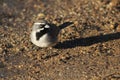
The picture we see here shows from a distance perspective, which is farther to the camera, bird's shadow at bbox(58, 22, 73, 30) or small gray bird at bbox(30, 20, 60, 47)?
bird's shadow at bbox(58, 22, 73, 30)

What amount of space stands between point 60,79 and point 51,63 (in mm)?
565

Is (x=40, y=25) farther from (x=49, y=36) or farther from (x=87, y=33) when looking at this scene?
(x=87, y=33)

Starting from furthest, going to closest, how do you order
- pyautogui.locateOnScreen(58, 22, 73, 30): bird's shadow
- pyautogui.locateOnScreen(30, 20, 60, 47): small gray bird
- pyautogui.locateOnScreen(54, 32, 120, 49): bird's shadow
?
1. pyautogui.locateOnScreen(58, 22, 73, 30): bird's shadow
2. pyautogui.locateOnScreen(54, 32, 120, 49): bird's shadow
3. pyautogui.locateOnScreen(30, 20, 60, 47): small gray bird

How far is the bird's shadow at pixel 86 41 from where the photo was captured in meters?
8.84

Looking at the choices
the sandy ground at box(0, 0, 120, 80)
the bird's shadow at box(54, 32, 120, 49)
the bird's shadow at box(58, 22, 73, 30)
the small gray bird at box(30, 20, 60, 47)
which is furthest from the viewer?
the bird's shadow at box(58, 22, 73, 30)

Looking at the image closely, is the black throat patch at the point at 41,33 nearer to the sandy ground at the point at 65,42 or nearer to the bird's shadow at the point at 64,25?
the sandy ground at the point at 65,42

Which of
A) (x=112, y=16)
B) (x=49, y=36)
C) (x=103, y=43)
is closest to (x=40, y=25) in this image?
(x=49, y=36)

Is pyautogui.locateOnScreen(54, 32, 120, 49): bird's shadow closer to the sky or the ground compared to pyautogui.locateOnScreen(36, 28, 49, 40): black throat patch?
closer to the ground

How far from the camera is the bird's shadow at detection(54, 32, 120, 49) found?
884cm

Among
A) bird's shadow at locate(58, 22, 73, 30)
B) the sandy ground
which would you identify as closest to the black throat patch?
the sandy ground

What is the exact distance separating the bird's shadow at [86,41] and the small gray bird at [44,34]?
45 centimetres

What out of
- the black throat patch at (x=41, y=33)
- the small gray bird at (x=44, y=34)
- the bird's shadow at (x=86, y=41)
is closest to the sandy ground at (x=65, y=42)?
the bird's shadow at (x=86, y=41)

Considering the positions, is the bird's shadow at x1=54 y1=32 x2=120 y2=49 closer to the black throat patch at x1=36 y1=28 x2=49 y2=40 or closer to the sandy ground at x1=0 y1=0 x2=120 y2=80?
the sandy ground at x1=0 y1=0 x2=120 y2=80

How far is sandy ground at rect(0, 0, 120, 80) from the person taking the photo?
8070 millimetres
